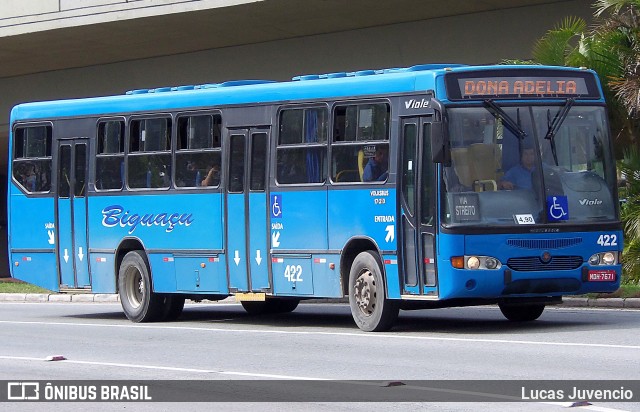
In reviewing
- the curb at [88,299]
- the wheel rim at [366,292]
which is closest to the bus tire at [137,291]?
the curb at [88,299]

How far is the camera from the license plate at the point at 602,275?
1591cm

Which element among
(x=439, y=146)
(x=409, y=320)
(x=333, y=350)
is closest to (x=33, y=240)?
(x=409, y=320)

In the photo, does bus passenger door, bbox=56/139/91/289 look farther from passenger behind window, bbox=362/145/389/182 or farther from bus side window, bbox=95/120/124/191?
passenger behind window, bbox=362/145/389/182

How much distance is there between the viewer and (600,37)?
23.1 metres

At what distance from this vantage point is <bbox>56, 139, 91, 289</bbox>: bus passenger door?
21062 mm

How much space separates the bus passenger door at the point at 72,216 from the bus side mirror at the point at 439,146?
24.8ft

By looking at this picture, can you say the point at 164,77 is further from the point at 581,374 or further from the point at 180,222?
the point at 581,374

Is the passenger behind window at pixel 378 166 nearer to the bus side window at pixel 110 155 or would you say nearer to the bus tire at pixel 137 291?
the bus tire at pixel 137 291

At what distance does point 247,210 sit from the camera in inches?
724

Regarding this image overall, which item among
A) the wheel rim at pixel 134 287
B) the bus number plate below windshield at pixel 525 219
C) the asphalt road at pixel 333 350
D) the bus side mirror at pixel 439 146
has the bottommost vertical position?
the asphalt road at pixel 333 350

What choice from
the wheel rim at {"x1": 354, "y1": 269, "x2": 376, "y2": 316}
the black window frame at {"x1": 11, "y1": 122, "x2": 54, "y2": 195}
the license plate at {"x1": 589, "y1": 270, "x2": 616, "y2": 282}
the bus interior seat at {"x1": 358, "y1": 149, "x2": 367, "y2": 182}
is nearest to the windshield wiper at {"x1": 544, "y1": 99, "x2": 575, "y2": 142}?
the license plate at {"x1": 589, "y1": 270, "x2": 616, "y2": 282}

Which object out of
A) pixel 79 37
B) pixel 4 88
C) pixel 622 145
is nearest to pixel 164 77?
pixel 79 37

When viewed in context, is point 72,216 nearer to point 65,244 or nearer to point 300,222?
point 65,244

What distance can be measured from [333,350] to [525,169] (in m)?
3.25
